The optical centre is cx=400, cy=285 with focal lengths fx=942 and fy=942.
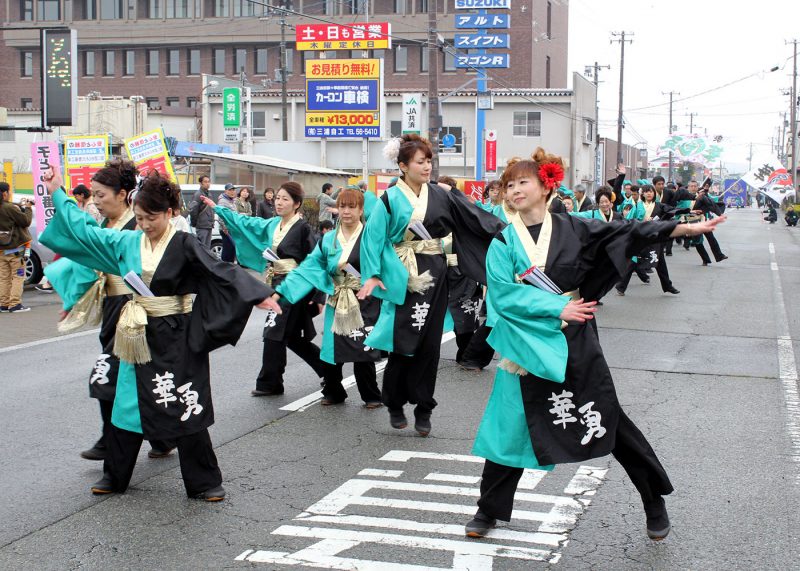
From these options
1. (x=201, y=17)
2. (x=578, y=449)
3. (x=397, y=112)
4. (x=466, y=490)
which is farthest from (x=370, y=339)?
(x=201, y=17)

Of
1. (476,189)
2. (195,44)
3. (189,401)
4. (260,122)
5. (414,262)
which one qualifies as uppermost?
(195,44)

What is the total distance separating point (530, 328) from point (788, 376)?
535cm

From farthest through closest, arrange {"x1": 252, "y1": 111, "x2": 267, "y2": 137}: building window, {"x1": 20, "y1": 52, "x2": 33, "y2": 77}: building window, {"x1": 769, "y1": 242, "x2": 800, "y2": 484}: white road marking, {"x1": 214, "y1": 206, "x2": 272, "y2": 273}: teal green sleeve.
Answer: {"x1": 20, "y1": 52, "x2": 33, "y2": 77}: building window, {"x1": 252, "y1": 111, "x2": 267, "y2": 137}: building window, {"x1": 214, "y1": 206, "x2": 272, "y2": 273}: teal green sleeve, {"x1": 769, "y1": 242, "x2": 800, "y2": 484}: white road marking

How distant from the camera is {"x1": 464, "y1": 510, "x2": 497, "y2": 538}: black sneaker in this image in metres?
4.34

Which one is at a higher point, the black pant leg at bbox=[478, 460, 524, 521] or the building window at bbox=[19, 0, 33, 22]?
the building window at bbox=[19, 0, 33, 22]

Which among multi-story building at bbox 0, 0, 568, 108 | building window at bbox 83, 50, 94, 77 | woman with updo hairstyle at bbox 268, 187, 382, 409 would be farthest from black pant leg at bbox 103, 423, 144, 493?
building window at bbox 83, 50, 94, 77

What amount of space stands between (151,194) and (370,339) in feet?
6.59

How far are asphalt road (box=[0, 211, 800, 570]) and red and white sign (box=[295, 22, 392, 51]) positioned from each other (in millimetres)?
30669

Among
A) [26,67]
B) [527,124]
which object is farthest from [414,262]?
[26,67]

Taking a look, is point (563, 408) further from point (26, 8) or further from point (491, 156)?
point (26, 8)

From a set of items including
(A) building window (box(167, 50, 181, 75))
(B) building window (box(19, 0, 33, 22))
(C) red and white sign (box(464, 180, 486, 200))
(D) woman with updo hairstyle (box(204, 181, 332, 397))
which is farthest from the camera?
(A) building window (box(167, 50, 181, 75))

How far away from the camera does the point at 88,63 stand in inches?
2581

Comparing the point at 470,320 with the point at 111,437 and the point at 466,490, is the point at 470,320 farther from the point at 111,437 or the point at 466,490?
the point at 111,437

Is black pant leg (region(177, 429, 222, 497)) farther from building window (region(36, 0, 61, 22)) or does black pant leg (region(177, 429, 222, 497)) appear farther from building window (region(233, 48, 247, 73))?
building window (region(36, 0, 61, 22))
